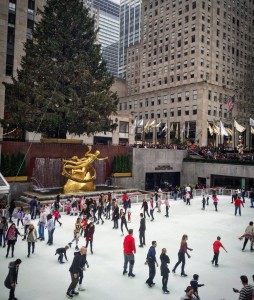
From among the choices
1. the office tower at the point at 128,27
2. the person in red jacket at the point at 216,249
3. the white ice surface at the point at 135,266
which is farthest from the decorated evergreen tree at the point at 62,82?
the office tower at the point at 128,27

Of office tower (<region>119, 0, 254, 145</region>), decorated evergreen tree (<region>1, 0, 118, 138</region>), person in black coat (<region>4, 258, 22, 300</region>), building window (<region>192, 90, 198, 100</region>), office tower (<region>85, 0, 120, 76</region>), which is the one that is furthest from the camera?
office tower (<region>85, 0, 120, 76</region>)

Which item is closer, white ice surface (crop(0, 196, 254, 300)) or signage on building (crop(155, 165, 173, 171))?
white ice surface (crop(0, 196, 254, 300))

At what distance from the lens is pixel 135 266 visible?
1069 centimetres

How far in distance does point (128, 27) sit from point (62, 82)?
150472 millimetres

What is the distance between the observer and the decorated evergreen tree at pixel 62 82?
28.0m

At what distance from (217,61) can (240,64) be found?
11568 millimetres

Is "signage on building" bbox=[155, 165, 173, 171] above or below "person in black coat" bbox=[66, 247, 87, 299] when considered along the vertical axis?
above

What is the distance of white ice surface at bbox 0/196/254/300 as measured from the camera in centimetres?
861

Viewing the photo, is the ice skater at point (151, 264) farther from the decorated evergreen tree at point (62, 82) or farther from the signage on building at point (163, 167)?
the signage on building at point (163, 167)

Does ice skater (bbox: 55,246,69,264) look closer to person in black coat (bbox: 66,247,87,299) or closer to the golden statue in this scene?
person in black coat (bbox: 66,247,87,299)

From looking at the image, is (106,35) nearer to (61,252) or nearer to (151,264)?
(61,252)

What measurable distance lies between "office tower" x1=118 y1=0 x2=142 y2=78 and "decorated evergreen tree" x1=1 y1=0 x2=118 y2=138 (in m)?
133

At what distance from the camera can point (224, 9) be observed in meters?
75.1

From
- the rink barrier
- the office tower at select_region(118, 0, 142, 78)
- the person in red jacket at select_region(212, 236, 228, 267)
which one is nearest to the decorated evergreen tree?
the rink barrier
